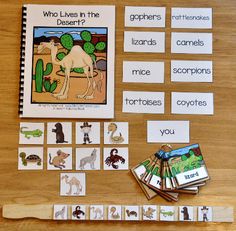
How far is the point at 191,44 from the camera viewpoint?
1.39 metres

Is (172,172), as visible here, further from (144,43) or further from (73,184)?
(144,43)

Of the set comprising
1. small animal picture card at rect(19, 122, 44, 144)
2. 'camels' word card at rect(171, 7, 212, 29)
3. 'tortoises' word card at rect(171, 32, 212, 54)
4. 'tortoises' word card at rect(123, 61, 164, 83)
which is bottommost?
small animal picture card at rect(19, 122, 44, 144)

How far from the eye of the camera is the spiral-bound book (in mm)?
1366

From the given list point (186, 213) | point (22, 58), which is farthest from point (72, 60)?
point (186, 213)

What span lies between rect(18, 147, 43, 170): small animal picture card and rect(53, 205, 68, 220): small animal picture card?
14cm

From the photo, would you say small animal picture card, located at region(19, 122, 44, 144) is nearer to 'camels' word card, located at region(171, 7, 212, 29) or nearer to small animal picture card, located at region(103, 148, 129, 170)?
small animal picture card, located at region(103, 148, 129, 170)

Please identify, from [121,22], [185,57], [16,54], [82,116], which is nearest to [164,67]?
[185,57]

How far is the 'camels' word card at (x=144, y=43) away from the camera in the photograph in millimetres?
1396

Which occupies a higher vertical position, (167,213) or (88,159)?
(88,159)

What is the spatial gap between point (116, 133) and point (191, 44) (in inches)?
15.2

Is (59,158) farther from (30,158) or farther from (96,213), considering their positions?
(96,213)

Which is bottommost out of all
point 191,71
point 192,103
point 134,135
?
point 134,135

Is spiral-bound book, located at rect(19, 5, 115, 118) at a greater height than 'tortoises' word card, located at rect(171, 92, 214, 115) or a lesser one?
greater

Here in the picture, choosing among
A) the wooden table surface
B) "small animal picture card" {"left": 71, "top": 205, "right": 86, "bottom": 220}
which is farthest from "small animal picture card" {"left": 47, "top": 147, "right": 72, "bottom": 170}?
"small animal picture card" {"left": 71, "top": 205, "right": 86, "bottom": 220}
